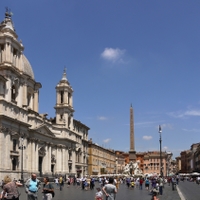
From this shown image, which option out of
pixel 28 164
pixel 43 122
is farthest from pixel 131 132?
pixel 28 164

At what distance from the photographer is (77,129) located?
7825 centimetres

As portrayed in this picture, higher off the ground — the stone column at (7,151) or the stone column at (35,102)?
the stone column at (35,102)

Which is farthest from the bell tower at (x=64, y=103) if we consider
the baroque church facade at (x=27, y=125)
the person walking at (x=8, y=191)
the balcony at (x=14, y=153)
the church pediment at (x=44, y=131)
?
the person walking at (x=8, y=191)

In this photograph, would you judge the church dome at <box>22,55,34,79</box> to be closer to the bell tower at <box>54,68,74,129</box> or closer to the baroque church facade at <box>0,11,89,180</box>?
the baroque church facade at <box>0,11,89,180</box>

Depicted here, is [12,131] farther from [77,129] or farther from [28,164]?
[77,129]

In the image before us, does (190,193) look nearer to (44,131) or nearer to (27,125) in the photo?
(27,125)

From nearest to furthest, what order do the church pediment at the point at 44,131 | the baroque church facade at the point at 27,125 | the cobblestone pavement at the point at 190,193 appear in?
the cobblestone pavement at the point at 190,193
the baroque church facade at the point at 27,125
the church pediment at the point at 44,131

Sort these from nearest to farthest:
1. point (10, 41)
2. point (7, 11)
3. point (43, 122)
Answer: point (10, 41) < point (7, 11) < point (43, 122)

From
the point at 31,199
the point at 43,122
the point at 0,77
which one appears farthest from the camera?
the point at 43,122

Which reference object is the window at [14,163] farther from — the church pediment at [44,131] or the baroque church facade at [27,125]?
the church pediment at [44,131]

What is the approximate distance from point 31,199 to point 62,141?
172ft

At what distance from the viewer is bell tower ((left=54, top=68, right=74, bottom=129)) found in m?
66.4

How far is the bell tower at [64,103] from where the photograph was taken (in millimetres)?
66438

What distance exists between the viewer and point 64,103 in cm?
6681
